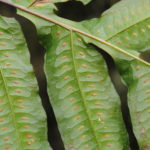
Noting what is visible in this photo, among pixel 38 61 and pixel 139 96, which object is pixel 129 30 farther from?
pixel 38 61

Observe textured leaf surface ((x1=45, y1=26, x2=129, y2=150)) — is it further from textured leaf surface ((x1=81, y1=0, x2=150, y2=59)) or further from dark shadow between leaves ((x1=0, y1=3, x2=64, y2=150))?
dark shadow between leaves ((x1=0, y1=3, x2=64, y2=150))

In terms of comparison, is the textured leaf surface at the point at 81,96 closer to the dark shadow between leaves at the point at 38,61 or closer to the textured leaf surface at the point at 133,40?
the textured leaf surface at the point at 133,40

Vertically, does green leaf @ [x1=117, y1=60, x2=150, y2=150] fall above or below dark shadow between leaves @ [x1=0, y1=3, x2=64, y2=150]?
above

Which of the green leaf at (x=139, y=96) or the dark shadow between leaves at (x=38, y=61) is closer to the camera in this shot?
the green leaf at (x=139, y=96)

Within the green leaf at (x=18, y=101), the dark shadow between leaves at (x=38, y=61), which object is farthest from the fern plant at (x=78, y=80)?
the dark shadow between leaves at (x=38, y=61)

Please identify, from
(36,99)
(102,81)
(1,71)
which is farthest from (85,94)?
(1,71)

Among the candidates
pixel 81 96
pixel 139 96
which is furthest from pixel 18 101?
pixel 139 96

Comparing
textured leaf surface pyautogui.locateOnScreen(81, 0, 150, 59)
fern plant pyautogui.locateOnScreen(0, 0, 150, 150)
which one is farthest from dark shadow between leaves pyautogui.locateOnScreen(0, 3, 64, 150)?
textured leaf surface pyautogui.locateOnScreen(81, 0, 150, 59)

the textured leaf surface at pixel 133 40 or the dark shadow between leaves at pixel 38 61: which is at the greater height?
the textured leaf surface at pixel 133 40
